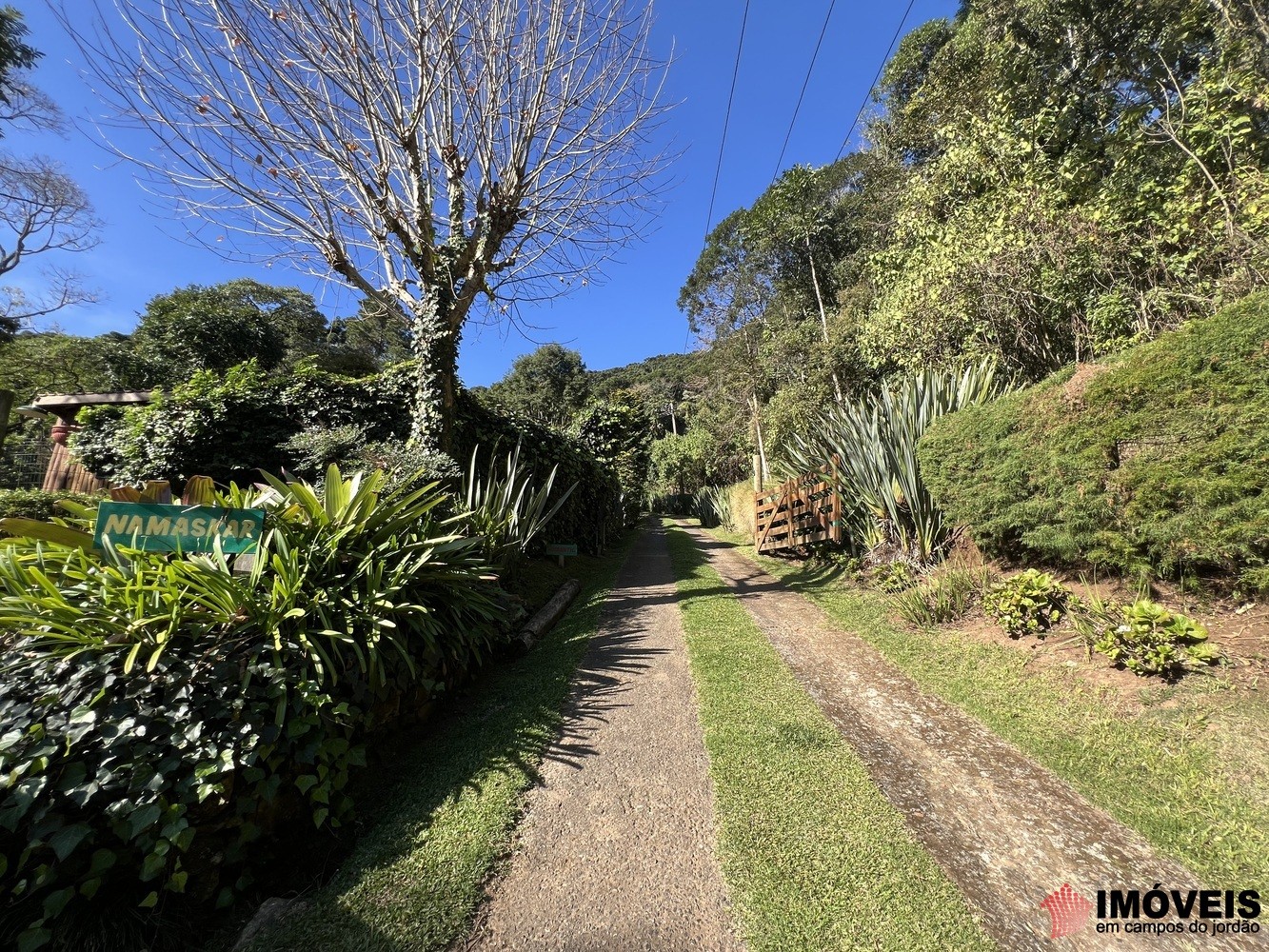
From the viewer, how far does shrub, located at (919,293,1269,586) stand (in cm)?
280

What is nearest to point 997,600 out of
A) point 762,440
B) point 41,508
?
point 41,508

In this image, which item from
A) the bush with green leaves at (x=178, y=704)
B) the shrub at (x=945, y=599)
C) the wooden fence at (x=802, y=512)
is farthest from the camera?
the wooden fence at (x=802, y=512)

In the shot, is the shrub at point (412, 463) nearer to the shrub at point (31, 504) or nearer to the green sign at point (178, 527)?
the green sign at point (178, 527)

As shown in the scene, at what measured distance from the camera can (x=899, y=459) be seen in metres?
5.91

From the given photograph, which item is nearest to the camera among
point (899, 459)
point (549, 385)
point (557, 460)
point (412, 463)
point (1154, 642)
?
point (1154, 642)

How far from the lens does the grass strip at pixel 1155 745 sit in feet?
6.32

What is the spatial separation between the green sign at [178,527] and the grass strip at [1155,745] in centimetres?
458

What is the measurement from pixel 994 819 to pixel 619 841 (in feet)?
5.72

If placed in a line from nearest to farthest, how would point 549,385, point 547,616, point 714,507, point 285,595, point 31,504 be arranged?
1. point 285,595
2. point 547,616
3. point 31,504
4. point 714,507
5. point 549,385

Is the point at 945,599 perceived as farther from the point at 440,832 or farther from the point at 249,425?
the point at 249,425

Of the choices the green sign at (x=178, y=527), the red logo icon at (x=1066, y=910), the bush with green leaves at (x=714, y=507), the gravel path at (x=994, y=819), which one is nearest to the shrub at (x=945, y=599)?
the gravel path at (x=994, y=819)

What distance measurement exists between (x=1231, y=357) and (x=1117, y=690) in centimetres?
223

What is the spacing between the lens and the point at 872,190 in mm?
15445

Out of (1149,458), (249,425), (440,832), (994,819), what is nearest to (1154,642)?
(1149,458)
